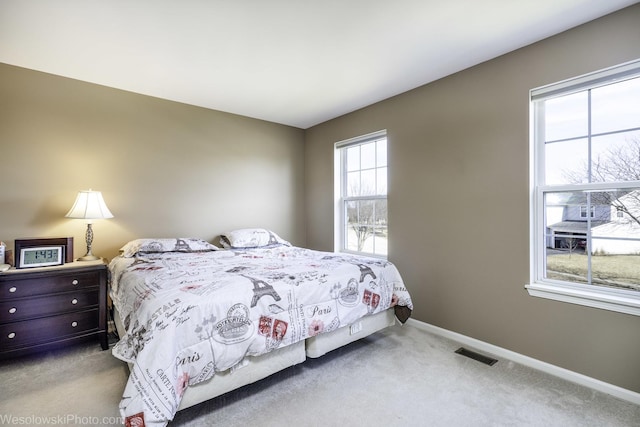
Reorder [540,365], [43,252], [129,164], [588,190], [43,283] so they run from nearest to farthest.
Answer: [588,190], [540,365], [43,283], [43,252], [129,164]

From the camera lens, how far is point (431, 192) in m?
2.99

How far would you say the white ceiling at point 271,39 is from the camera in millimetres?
1915

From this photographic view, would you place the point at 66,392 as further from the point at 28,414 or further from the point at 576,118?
the point at 576,118

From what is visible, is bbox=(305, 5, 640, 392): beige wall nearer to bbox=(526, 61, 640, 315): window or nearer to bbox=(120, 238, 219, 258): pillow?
bbox=(526, 61, 640, 315): window

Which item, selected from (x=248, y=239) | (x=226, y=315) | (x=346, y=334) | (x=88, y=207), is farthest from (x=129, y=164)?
(x=346, y=334)

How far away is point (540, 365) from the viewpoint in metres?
2.23

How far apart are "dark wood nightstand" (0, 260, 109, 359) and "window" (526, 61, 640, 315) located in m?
3.50

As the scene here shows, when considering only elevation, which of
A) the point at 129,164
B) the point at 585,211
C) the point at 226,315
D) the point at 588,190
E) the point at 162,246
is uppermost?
the point at 129,164

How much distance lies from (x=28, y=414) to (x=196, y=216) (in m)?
2.22

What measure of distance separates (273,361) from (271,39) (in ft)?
7.43

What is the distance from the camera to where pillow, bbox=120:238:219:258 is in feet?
9.30

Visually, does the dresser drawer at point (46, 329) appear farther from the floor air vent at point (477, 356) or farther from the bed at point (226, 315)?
the floor air vent at point (477, 356)

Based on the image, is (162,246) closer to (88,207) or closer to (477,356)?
(88,207)

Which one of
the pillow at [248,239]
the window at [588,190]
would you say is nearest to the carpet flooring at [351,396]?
the window at [588,190]
